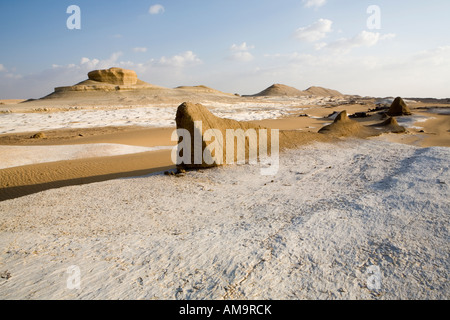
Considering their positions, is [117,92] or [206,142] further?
[117,92]

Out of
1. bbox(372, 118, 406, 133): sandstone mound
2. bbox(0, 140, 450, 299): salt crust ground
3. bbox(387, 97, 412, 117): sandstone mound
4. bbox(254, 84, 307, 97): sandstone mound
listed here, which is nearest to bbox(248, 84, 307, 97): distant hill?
bbox(254, 84, 307, 97): sandstone mound

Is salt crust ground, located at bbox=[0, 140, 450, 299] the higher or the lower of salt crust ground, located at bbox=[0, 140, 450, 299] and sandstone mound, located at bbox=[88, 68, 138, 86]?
the lower

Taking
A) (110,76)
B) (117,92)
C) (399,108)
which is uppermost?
(110,76)

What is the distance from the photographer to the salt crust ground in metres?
1.92

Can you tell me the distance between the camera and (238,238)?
252 centimetres

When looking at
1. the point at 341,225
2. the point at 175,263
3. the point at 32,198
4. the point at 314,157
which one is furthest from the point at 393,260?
the point at 32,198

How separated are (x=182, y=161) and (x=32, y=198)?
7.69 feet

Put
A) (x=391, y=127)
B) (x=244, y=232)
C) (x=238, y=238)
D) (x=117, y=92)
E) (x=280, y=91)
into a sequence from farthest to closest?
1. (x=280, y=91)
2. (x=117, y=92)
3. (x=391, y=127)
4. (x=244, y=232)
5. (x=238, y=238)

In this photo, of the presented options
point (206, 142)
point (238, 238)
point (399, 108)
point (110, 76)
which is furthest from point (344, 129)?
point (110, 76)

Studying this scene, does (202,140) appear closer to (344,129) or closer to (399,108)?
(344,129)

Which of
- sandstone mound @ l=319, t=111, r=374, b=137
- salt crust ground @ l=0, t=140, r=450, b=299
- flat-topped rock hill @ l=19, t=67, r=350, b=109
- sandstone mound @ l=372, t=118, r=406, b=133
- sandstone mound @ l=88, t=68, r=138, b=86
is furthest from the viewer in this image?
sandstone mound @ l=88, t=68, r=138, b=86

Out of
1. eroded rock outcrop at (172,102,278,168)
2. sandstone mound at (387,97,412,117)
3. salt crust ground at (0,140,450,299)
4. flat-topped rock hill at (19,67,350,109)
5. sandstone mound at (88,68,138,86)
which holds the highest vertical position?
sandstone mound at (88,68,138,86)

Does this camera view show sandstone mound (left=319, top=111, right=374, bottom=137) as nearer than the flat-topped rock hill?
Yes

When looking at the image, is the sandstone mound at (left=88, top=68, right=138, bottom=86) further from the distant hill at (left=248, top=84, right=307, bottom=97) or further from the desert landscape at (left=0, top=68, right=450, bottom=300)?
the desert landscape at (left=0, top=68, right=450, bottom=300)
